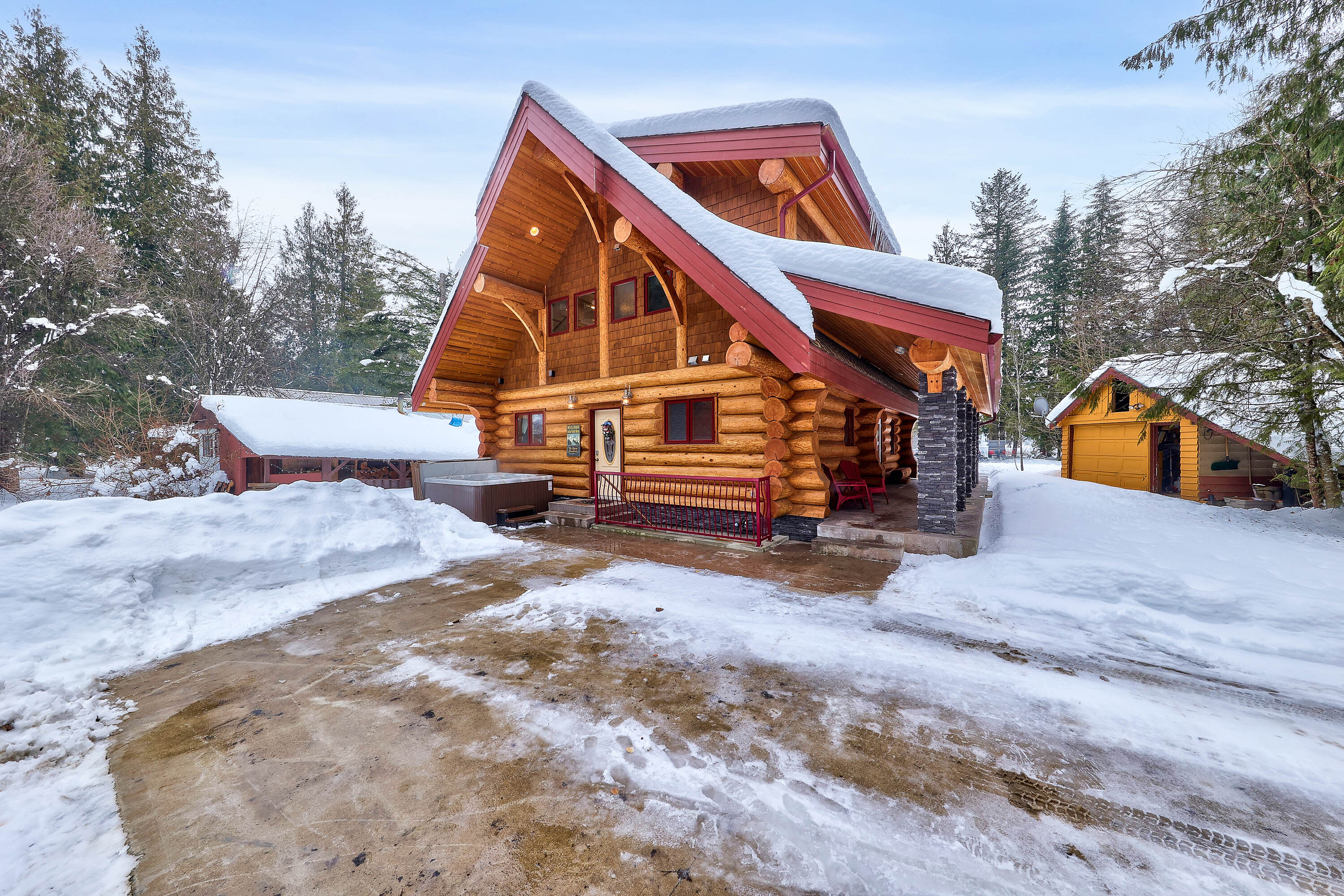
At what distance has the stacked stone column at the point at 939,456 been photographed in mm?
6730

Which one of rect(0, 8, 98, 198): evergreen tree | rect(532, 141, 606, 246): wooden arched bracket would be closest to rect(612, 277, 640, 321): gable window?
rect(532, 141, 606, 246): wooden arched bracket

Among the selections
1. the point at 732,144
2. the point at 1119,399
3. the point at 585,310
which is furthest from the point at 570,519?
the point at 1119,399

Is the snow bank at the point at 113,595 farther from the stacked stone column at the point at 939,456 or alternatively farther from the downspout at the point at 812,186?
the downspout at the point at 812,186

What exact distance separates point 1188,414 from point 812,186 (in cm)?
1170

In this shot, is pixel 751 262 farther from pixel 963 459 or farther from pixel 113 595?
pixel 113 595

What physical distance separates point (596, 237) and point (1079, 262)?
3575cm

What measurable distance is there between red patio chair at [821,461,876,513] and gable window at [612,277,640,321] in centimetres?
531

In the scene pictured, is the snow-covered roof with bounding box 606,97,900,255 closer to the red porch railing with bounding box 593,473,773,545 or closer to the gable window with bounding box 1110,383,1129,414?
→ the red porch railing with bounding box 593,473,773,545

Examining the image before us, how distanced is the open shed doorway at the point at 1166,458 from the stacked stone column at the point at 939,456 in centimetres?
1422

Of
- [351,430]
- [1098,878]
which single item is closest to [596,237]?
[1098,878]

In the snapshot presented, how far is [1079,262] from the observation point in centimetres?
3038

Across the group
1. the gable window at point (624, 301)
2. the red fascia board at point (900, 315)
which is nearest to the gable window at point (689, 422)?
the gable window at point (624, 301)

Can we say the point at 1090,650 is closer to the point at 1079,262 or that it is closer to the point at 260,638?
the point at 260,638

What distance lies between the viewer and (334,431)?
17.4 metres
